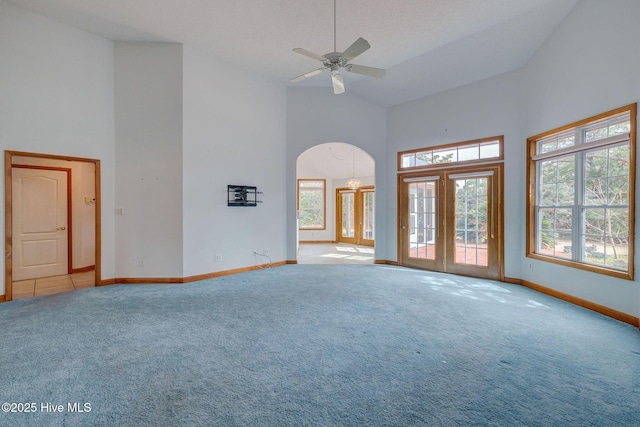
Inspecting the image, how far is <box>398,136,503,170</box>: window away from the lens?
5.40 m

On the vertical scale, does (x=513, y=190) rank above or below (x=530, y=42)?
below

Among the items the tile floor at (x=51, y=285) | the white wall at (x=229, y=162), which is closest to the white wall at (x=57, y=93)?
the tile floor at (x=51, y=285)

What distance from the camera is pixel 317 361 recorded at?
2.49m

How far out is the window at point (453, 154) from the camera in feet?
17.7

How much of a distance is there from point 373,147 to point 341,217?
4785 millimetres

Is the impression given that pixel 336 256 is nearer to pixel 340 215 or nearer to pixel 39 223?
pixel 340 215

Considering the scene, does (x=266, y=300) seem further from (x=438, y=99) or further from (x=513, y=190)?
(x=438, y=99)

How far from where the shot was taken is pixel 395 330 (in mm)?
3123

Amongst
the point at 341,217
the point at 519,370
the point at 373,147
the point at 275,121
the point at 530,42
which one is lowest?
the point at 519,370

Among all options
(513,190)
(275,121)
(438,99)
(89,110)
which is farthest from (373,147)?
(89,110)

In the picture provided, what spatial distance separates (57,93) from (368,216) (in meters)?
8.39

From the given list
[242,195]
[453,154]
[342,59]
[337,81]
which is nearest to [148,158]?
[242,195]

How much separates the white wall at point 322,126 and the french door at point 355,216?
3.70 m

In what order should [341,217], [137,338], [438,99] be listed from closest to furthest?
[137,338]
[438,99]
[341,217]
